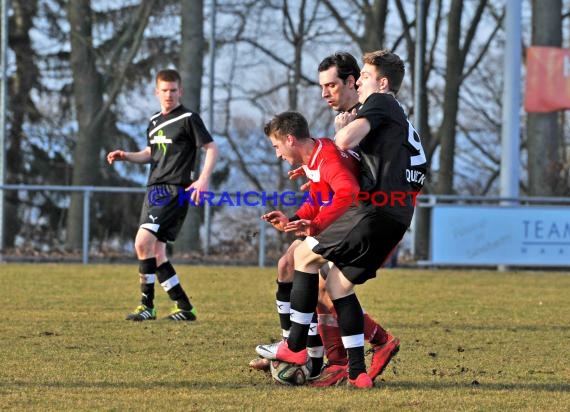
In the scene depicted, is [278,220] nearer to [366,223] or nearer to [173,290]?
[366,223]

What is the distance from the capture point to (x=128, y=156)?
9367 millimetres

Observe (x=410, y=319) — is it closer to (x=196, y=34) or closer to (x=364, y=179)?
(x=364, y=179)

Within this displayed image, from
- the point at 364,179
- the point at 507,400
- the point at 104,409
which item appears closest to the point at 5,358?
the point at 104,409

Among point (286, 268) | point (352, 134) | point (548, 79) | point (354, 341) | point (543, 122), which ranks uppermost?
point (548, 79)

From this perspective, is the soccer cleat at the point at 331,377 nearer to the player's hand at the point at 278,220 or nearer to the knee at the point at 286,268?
the knee at the point at 286,268

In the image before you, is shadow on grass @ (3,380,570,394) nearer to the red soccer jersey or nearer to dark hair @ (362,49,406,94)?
the red soccer jersey

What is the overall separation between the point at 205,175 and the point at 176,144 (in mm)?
658

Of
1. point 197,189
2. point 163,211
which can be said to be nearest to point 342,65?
point 197,189

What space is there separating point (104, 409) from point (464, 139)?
33403 mm

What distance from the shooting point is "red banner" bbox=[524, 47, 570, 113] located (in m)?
21.9

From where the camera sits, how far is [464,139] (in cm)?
3781

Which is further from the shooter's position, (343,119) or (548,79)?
(548,79)

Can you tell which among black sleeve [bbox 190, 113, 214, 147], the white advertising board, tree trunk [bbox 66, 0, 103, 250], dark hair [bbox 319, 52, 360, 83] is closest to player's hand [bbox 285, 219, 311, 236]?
dark hair [bbox 319, 52, 360, 83]

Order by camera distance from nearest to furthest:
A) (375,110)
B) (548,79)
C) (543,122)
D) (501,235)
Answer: (375,110) < (501,235) < (548,79) < (543,122)
